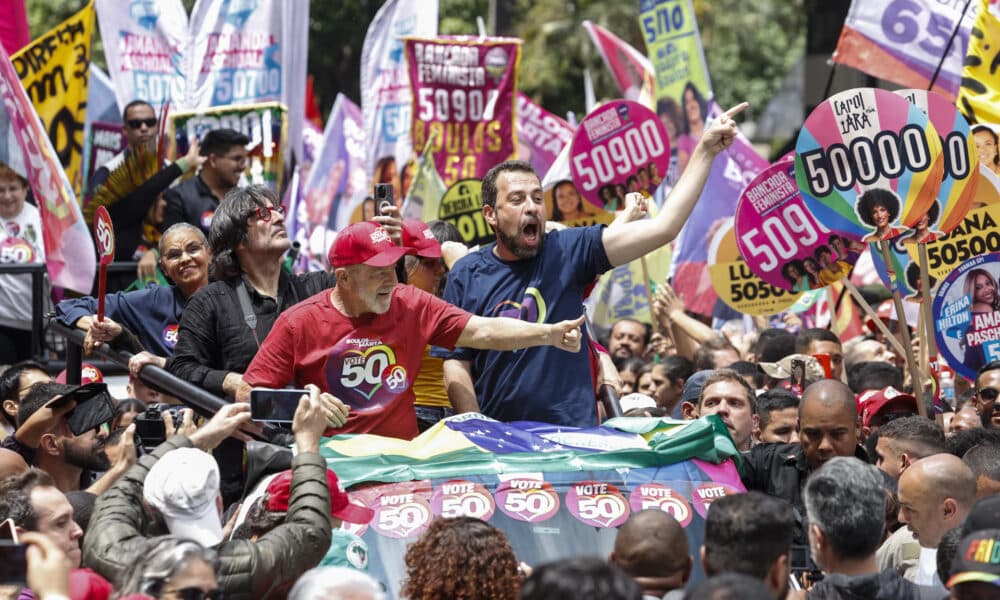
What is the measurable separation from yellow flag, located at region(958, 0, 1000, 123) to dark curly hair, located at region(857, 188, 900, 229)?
7.72 ft

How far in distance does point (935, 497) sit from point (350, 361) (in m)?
2.17

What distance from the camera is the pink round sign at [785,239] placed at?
8852mm

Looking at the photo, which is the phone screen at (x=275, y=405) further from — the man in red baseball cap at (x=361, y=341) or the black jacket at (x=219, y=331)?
the black jacket at (x=219, y=331)

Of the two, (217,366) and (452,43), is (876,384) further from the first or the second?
(452,43)

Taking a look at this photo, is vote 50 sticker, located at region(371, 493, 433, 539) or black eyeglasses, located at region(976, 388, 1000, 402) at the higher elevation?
black eyeglasses, located at region(976, 388, 1000, 402)

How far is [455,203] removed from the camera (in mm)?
11227

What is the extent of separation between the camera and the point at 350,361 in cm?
583

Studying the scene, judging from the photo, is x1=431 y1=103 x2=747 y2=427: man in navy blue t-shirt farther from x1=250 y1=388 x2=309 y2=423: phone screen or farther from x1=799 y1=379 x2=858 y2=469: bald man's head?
x1=250 y1=388 x2=309 y2=423: phone screen

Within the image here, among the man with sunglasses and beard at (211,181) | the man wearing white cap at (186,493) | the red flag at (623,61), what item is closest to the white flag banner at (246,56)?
the man with sunglasses and beard at (211,181)

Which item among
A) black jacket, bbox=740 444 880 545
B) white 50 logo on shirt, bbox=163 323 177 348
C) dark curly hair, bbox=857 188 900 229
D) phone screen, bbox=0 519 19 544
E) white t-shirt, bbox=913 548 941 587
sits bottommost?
white t-shirt, bbox=913 548 941 587

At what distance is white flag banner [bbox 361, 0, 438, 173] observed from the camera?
48.9ft

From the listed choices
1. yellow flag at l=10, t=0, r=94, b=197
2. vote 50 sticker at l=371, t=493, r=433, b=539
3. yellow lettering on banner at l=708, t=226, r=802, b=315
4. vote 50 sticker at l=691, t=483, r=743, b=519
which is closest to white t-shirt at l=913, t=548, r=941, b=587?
vote 50 sticker at l=691, t=483, r=743, b=519

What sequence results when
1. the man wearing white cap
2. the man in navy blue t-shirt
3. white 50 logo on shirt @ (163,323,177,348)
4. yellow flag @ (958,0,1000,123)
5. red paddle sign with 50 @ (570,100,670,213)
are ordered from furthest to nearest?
red paddle sign with 50 @ (570,100,670,213), yellow flag @ (958,0,1000,123), white 50 logo on shirt @ (163,323,177,348), the man in navy blue t-shirt, the man wearing white cap

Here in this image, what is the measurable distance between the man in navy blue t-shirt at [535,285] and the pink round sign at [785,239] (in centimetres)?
263
